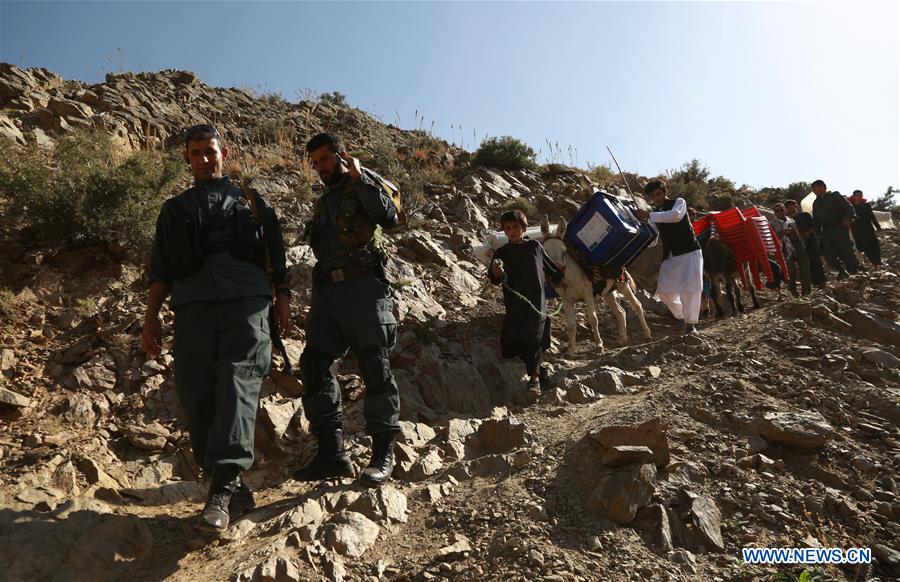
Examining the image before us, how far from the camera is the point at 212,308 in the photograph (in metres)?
2.83

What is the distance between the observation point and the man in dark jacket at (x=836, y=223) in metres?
10.1

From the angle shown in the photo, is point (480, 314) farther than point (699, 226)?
No

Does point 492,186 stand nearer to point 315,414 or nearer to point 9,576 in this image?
point 315,414

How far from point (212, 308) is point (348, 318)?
0.75 m

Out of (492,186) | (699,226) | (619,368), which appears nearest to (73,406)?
(619,368)

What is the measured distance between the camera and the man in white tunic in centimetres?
661

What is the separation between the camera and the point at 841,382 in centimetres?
478

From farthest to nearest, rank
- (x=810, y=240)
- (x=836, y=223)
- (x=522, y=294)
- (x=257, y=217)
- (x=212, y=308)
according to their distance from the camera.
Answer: (x=810, y=240) < (x=836, y=223) < (x=522, y=294) < (x=257, y=217) < (x=212, y=308)

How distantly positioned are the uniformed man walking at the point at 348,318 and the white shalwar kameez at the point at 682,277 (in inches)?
171

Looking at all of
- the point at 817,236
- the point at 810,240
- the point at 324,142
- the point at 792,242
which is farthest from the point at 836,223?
the point at 324,142

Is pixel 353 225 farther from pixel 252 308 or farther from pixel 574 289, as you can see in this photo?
pixel 574 289

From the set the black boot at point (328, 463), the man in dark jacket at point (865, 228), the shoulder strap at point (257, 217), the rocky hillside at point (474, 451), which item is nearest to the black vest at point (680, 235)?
the rocky hillside at point (474, 451)

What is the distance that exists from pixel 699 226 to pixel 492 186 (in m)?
5.35

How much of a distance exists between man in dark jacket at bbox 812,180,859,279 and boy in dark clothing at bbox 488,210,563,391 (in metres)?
7.64
